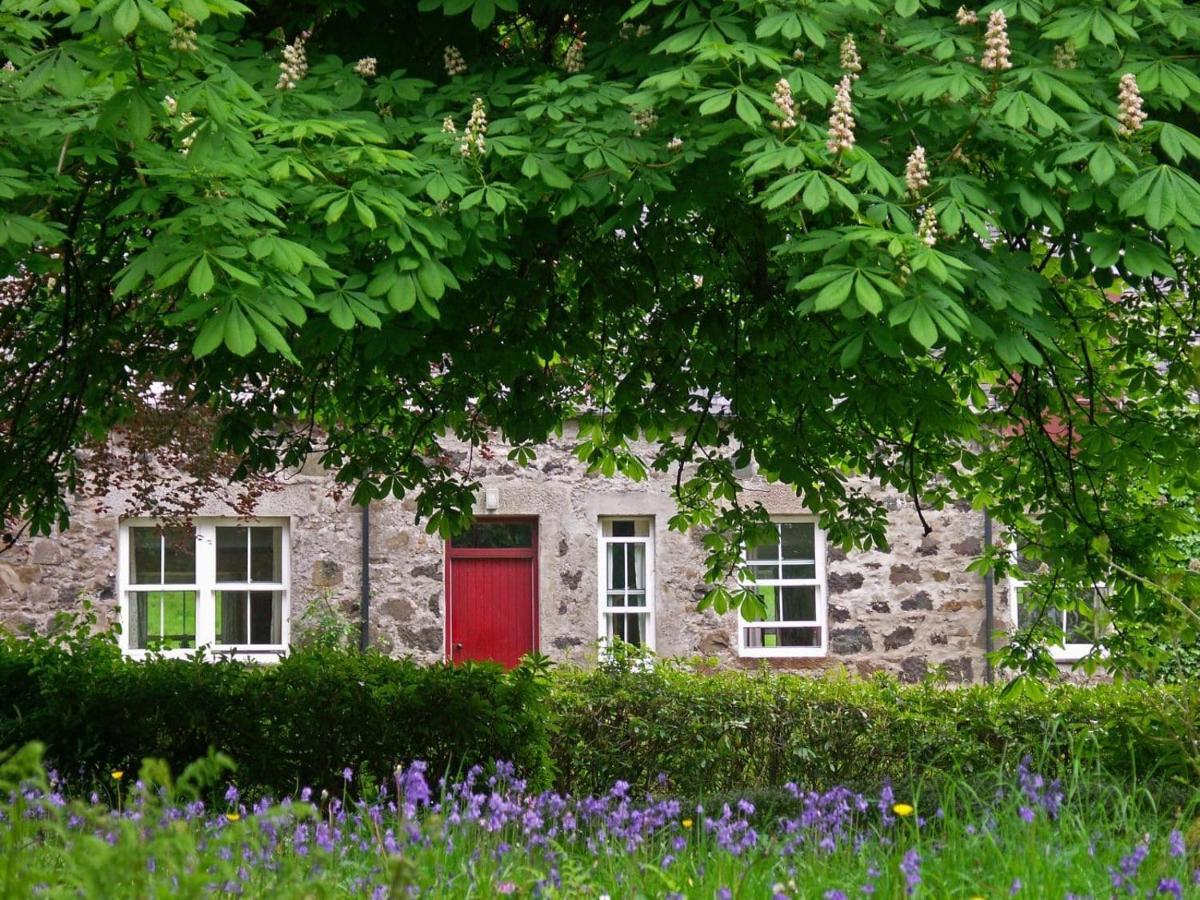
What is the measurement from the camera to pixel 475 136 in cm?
448

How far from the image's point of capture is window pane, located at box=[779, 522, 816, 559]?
1418 centimetres

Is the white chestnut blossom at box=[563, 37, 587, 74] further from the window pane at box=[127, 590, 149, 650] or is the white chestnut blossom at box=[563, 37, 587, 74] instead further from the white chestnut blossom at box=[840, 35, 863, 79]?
the window pane at box=[127, 590, 149, 650]

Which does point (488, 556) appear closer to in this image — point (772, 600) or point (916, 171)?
point (772, 600)

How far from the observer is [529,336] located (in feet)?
22.7

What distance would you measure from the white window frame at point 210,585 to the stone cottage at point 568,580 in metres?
0.01

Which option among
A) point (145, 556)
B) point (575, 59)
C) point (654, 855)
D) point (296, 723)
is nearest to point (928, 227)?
point (575, 59)

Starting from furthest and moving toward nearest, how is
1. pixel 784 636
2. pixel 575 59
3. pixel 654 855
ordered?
pixel 784 636, pixel 575 59, pixel 654 855

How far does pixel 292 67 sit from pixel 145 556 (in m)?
10.1

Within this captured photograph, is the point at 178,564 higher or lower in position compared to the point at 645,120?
lower

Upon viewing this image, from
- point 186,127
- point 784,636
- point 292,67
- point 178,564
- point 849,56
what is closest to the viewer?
point 186,127

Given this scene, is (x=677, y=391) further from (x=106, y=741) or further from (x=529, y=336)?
(x=106, y=741)

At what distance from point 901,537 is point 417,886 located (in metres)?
11.1

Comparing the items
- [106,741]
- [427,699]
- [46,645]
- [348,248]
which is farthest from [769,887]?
[46,645]

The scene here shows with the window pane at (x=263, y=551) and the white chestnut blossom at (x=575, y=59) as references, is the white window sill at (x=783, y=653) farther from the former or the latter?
the white chestnut blossom at (x=575, y=59)
